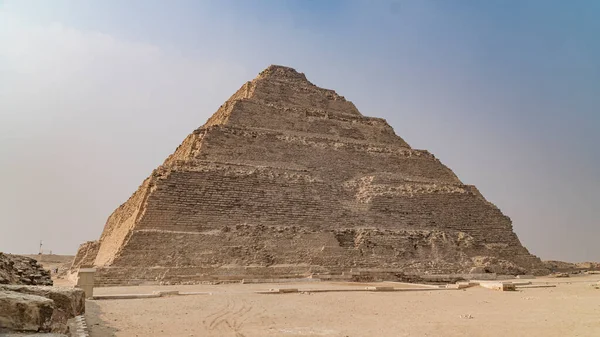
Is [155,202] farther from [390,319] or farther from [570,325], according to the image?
[570,325]

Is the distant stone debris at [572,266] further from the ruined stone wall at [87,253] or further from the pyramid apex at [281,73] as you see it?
the ruined stone wall at [87,253]

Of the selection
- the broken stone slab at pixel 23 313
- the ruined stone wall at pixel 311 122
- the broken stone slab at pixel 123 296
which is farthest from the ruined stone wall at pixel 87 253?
the broken stone slab at pixel 23 313

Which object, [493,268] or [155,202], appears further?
[493,268]

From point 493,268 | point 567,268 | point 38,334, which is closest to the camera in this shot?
point 38,334

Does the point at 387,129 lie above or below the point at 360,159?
above

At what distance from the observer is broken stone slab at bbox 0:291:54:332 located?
3.36 meters

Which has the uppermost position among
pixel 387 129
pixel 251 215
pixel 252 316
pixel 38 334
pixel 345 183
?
pixel 387 129

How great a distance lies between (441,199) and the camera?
2806 cm

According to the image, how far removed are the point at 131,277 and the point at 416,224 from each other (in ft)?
46.2

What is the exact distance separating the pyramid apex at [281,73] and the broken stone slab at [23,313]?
34518 millimetres

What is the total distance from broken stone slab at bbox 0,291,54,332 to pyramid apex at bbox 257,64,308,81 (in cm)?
3452

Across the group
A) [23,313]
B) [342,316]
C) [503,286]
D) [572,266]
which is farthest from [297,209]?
[572,266]

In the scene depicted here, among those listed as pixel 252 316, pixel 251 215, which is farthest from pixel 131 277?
pixel 252 316

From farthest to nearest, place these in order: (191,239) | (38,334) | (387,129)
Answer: (387,129) → (191,239) → (38,334)
